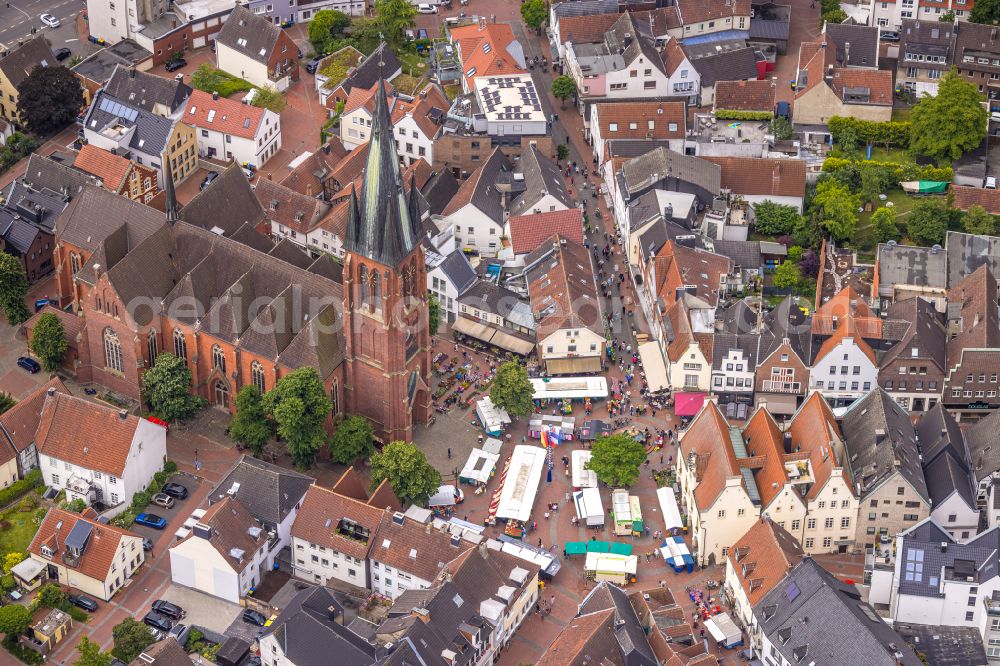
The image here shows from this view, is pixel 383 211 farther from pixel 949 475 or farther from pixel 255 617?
pixel 949 475

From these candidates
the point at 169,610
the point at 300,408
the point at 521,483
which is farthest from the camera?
the point at 521,483

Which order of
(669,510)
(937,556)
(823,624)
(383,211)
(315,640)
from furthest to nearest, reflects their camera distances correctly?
(669,510) < (383,211) < (937,556) < (823,624) < (315,640)

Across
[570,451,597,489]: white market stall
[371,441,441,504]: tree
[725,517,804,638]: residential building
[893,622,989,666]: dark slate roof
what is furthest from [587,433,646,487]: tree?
[893,622,989,666]: dark slate roof

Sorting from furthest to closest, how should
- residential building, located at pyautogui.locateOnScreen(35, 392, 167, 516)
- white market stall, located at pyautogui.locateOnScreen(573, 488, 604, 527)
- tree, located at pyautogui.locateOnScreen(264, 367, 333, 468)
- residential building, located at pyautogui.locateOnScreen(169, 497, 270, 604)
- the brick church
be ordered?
1. tree, located at pyautogui.locateOnScreen(264, 367, 333, 468)
2. white market stall, located at pyautogui.locateOnScreen(573, 488, 604, 527)
3. residential building, located at pyautogui.locateOnScreen(35, 392, 167, 516)
4. the brick church
5. residential building, located at pyautogui.locateOnScreen(169, 497, 270, 604)

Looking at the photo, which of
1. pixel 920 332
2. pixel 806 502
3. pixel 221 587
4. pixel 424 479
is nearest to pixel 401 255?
pixel 424 479

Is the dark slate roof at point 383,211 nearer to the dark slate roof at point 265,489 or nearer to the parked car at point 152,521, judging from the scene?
the dark slate roof at point 265,489

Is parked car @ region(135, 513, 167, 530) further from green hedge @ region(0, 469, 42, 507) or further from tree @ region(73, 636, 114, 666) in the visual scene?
tree @ region(73, 636, 114, 666)

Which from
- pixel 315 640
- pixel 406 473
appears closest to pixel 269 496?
pixel 406 473

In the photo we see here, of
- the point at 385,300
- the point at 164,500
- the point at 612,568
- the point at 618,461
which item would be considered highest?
the point at 385,300
